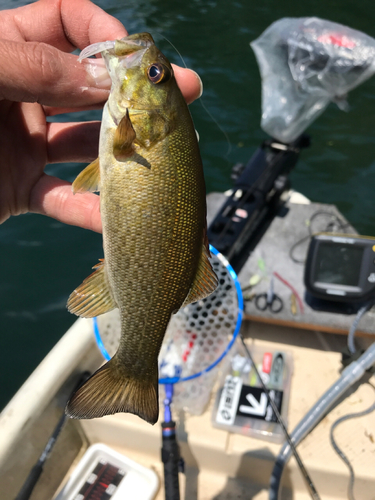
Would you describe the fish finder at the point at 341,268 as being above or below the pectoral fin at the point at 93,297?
below

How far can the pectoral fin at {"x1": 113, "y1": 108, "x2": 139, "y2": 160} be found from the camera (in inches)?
57.6

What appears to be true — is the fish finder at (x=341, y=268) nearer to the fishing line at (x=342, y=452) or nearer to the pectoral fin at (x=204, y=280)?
the fishing line at (x=342, y=452)

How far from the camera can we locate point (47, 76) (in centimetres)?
156

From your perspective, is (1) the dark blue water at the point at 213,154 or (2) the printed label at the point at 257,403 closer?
(2) the printed label at the point at 257,403

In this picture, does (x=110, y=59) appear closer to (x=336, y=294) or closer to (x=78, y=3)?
(x=78, y=3)

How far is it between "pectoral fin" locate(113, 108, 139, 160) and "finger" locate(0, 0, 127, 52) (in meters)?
0.74

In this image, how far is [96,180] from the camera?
1649 millimetres

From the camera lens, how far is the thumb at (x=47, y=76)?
1.53m

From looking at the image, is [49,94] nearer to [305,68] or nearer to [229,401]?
[229,401]

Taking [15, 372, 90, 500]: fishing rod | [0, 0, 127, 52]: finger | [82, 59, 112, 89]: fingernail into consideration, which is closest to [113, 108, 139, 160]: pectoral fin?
[82, 59, 112, 89]: fingernail

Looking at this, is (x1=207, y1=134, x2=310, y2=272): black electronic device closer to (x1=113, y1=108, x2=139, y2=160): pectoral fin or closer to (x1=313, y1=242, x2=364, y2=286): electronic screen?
(x1=313, y1=242, x2=364, y2=286): electronic screen

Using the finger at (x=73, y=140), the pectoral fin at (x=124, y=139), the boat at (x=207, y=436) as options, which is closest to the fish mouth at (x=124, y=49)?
the pectoral fin at (x=124, y=139)

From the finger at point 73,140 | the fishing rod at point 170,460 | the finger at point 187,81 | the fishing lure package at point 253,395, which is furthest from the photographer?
the fishing lure package at point 253,395

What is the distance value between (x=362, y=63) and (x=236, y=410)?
4151mm
